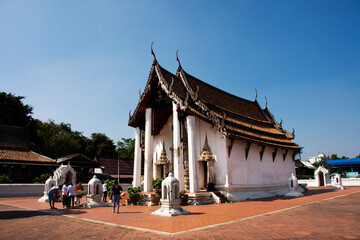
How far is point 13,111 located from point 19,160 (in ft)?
62.0

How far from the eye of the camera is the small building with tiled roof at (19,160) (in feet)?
88.5

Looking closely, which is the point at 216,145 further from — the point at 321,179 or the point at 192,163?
the point at 321,179

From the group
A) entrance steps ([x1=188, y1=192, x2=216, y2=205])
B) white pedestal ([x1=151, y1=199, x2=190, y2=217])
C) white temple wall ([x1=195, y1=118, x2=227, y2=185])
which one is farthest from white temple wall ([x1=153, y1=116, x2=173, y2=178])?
white pedestal ([x1=151, y1=199, x2=190, y2=217])

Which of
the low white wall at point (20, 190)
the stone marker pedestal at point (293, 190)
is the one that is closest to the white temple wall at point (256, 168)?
the stone marker pedestal at point (293, 190)

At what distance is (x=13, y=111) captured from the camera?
4203cm

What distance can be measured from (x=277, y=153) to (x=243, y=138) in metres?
7.18

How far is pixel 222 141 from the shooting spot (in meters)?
15.4

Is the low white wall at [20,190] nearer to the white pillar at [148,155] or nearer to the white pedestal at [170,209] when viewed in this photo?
the white pillar at [148,155]

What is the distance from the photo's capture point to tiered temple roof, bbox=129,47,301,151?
49.2ft

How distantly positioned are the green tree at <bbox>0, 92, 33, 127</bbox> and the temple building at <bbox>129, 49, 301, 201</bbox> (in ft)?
112

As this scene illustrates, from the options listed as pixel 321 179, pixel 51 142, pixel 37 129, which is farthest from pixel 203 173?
pixel 37 129

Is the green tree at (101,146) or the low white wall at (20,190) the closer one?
the low white wall at (20,190)

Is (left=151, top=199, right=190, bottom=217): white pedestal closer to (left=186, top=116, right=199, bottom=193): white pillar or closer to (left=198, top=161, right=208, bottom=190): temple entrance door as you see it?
(left=186, top=116, right=199, bottom=193): white pillar

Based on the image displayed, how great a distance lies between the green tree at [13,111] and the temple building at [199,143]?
34033 millimetres
